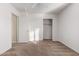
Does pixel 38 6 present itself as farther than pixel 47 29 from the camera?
No

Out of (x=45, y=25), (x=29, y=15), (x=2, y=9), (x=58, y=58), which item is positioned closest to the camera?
(x=58, y=58)

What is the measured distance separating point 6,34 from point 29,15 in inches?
120

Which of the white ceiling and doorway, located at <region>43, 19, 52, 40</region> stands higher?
the white ceiling

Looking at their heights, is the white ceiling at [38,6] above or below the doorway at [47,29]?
above

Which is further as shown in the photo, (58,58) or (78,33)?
(78,33)

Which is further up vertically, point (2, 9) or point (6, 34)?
point (2, 9)

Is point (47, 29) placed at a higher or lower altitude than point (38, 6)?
lower

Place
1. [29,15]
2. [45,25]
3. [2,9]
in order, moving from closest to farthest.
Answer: [2,9]
[29,15]
[45,25]

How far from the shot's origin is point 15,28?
634 centimetres

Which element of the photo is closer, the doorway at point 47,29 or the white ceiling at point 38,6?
the white ceiling at point 38,6

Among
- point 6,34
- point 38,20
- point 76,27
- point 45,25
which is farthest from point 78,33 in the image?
point 45,25

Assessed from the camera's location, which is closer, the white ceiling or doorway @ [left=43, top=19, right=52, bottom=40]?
the white ceiling

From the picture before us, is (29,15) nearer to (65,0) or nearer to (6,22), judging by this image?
(6,22)

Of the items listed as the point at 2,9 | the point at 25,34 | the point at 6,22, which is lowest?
the point at 25,34
